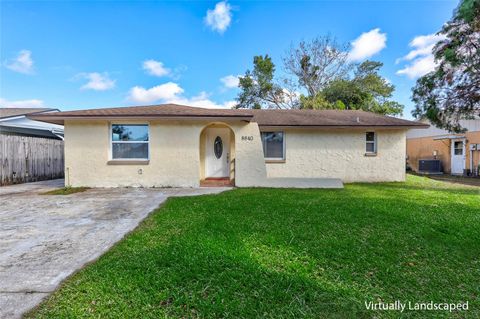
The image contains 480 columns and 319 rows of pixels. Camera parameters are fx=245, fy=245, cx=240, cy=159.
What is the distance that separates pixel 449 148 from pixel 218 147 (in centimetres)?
1716

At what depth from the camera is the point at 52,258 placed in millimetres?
3418

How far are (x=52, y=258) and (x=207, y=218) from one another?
2679 mm

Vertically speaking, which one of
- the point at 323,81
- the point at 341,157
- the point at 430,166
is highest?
the point at 323,81

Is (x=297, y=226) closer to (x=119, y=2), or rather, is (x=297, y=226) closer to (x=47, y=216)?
(x=47, y=216)

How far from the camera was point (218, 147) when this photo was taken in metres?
12.0

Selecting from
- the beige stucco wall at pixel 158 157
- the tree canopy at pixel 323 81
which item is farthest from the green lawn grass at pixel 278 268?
the tree canopy at pixel 323 81

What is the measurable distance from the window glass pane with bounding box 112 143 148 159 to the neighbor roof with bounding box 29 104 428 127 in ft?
3.80

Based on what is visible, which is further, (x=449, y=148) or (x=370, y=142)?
(x=449, y=148)

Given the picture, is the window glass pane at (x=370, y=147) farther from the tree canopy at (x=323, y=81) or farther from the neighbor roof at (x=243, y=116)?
the tree canopy at (x=323, y=81)

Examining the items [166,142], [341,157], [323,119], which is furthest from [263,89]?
[166,142]

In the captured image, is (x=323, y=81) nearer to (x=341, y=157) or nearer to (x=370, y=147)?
(x=370, y=147)

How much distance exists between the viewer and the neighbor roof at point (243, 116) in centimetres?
903

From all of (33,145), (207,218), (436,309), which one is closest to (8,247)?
(207,218)

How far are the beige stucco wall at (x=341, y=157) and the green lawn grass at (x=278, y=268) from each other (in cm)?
618
